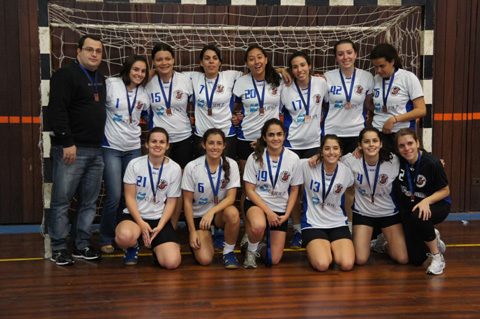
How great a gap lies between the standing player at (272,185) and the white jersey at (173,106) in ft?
2.56

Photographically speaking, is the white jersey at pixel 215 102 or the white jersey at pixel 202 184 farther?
the white jersey at pixel 215 102

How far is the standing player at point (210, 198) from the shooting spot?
4.12m

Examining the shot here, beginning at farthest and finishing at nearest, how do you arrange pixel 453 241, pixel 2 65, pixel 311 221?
pixel 2 65 < pixel 453 241 < pixel 311 221

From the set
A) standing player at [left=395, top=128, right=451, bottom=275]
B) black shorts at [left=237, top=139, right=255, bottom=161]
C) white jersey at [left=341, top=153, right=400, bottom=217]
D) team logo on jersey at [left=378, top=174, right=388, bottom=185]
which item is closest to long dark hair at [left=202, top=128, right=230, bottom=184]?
black shorts at [left=237, top=139, right=255, bottom=161]

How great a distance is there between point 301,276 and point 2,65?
3.88 metres

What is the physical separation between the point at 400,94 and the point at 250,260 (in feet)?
6.47

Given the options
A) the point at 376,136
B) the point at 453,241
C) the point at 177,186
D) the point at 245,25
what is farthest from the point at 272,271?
the point at 245,25

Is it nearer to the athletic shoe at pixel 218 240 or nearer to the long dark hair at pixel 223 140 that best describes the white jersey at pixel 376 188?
the long dark hair at pixel 223 140

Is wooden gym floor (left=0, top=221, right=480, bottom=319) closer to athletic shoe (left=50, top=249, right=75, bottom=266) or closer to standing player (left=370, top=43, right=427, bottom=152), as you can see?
athletic shoe (left=50, top=249, right=75, bottom=266)

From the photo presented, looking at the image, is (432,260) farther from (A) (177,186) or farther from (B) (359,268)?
(A) (177,186)

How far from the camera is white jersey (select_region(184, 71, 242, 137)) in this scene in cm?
461

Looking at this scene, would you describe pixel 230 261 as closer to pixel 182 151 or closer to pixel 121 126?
pixel 182 151

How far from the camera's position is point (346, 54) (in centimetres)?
452

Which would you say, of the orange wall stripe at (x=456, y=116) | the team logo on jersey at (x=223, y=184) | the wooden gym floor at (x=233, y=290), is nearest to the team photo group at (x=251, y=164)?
the team logo on jersey at (x=223, y=184)
